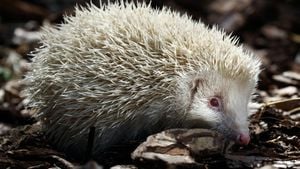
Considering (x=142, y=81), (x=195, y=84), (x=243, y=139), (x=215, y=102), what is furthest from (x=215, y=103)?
(x=142, y=81)

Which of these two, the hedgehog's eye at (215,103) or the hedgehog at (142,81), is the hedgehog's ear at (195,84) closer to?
the hedgehog at (142,81)

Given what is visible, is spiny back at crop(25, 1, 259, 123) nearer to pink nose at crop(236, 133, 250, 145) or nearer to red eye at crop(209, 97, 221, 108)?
red eye at crop(209, 97, 221, 108)

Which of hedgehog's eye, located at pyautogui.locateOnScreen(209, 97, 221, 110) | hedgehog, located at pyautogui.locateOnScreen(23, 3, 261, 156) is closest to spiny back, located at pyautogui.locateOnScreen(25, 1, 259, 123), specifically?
hedgehog, located at pyautogui.locateOnScreen(23, 3, 261, 156)

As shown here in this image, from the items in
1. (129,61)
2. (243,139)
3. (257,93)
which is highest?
(257,93)

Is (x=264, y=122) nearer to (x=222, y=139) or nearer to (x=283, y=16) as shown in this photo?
(x=222, y=139)

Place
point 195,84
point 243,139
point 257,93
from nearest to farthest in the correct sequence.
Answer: point 243,139 < point 195,84 < point 257,93

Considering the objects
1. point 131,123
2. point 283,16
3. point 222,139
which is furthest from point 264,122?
point 283,16

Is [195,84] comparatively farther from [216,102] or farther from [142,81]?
[142,81]
